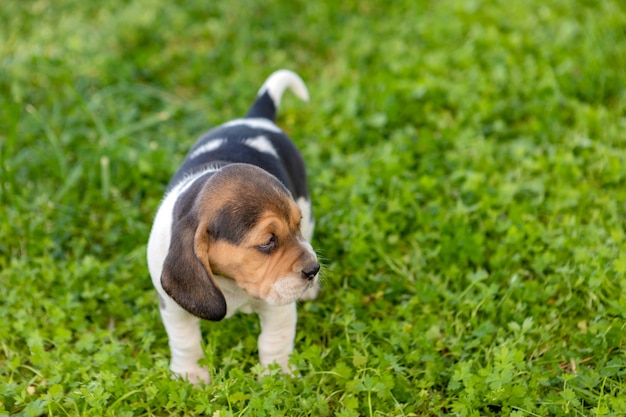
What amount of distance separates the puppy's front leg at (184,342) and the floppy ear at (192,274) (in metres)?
0.42

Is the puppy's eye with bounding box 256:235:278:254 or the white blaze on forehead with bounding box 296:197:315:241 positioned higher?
the puppy's eye with bounding box 256:235:278:254

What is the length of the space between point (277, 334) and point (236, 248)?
2.62ft

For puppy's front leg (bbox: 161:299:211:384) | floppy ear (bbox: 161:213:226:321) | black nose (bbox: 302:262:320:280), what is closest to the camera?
floppy ear (bbox: 161:213:226:321)

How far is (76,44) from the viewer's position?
25.7 ft

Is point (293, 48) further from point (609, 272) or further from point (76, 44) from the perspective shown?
point (609, 272)

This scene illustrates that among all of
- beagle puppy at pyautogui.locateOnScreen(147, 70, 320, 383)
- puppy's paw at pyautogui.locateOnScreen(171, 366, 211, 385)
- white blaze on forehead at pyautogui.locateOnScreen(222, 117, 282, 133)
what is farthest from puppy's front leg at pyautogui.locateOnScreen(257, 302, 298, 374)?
white blaze on forehead at pyautogui.locateOnScreen(222, 117, 282, 133)

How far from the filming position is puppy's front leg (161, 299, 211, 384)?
4.22 m

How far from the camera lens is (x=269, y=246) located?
3.76 meters

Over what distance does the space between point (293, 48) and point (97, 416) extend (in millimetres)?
5238

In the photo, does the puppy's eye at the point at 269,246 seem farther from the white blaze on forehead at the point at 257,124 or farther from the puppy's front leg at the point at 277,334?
the white blaze on forehead at the point at 257,124

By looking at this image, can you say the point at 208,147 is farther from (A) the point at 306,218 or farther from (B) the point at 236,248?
(B) the point at 236,248

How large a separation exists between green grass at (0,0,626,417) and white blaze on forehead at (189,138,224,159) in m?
1.05

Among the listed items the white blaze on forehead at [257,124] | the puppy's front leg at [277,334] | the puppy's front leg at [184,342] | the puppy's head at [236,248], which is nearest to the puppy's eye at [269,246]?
the puppy's head at [236,248]

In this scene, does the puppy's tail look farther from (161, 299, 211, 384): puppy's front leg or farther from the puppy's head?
(161, 299, 211, 384): puppy's front leg
